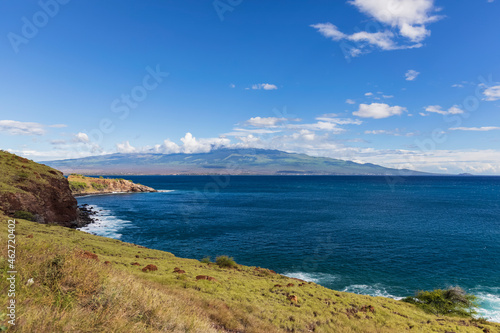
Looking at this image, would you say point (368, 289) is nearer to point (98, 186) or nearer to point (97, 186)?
point (97, 186)

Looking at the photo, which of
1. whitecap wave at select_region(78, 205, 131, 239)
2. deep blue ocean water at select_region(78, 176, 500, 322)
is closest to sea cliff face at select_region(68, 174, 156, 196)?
deep blue ocean water at select_region(78, 176, 500, 322)

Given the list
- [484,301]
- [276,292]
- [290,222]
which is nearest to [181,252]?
[276,292]

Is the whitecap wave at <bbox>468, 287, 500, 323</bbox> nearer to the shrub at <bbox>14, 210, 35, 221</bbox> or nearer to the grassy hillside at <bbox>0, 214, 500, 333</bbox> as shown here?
the grassy hillside at <bbox>0, 214, 500, 333</bbox>

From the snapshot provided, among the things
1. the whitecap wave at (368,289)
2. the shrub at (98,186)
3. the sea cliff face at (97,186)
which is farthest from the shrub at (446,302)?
the shrub at (98,186)

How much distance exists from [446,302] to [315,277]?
16428 mm

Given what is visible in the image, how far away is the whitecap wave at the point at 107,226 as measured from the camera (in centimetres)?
6411

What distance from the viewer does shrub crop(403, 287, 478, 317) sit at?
93.0 ft

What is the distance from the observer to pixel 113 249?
37281mm

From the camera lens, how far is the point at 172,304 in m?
13.4

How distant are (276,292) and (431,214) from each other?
94178 mm

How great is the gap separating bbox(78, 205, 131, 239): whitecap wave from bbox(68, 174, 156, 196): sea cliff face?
91.2 meters

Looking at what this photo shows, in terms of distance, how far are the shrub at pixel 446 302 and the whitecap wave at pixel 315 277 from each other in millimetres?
10827

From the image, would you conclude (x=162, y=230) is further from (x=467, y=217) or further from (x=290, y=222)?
(x=467, y=217)

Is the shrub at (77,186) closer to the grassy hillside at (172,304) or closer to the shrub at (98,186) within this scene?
the shrub at (98,186)
